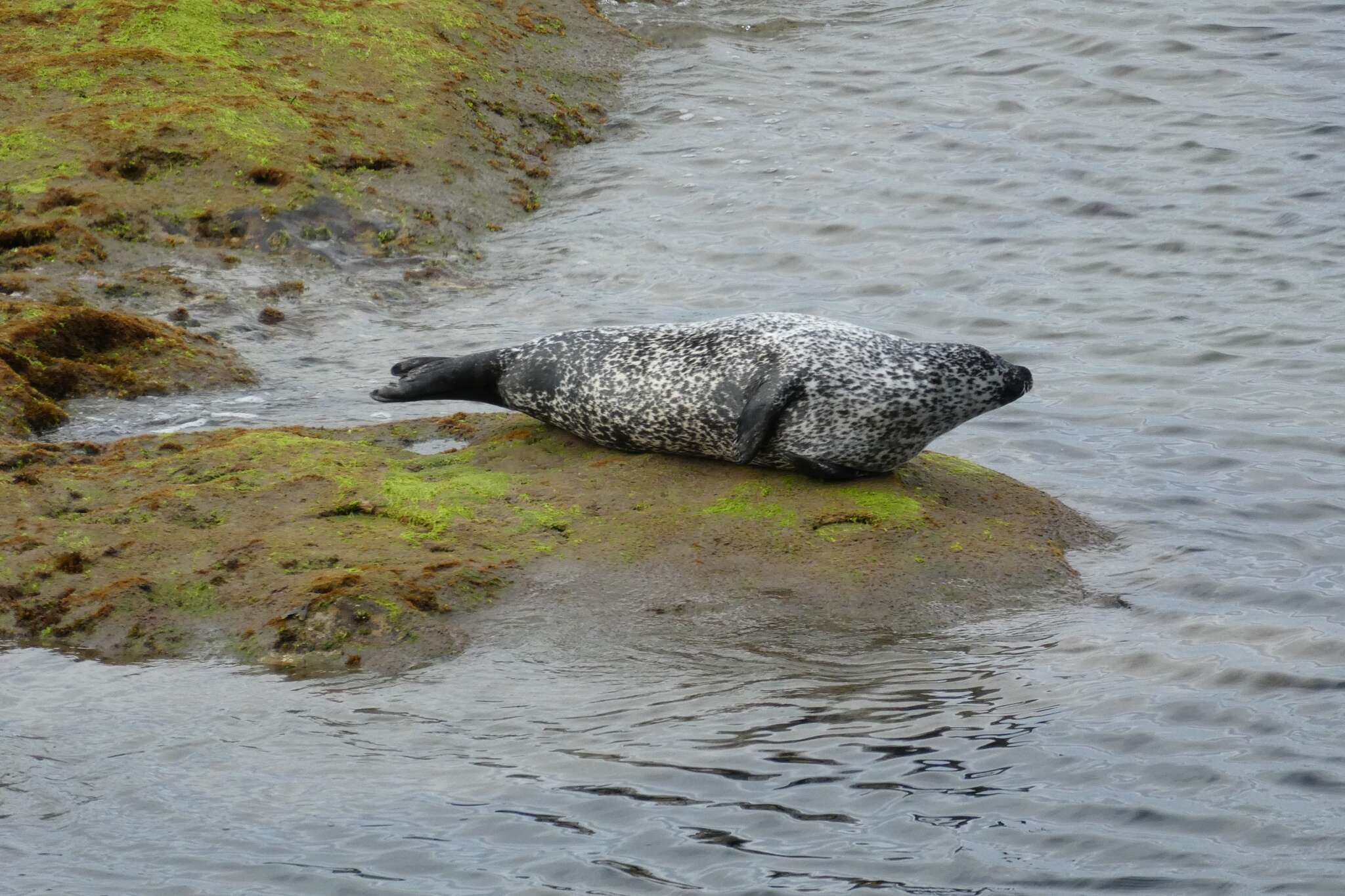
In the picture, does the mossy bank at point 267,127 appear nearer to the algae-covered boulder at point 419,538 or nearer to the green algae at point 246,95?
the green algae at point 246,95

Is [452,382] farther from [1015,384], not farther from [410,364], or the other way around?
[1015,384]

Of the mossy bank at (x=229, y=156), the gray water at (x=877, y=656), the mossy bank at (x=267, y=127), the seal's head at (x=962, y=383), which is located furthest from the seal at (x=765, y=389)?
the mossy bank at (x=267, y=127)

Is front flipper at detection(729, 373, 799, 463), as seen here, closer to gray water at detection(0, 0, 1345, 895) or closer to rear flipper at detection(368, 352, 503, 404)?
gray water at detection(0, 0, 1345, 895)

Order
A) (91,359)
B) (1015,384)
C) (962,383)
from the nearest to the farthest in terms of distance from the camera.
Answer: (962,383) < (1015,384) < (91,359)

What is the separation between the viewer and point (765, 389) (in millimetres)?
6508

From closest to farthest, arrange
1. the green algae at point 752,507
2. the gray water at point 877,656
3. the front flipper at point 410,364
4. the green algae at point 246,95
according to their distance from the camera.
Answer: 1. the gray water at point 877,656
2. the green algae at point 752,507
3. the front flipper at point 410,364
4. the green algae at point 246,95

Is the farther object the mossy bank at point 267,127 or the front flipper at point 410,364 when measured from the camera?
the mossy bank at point 267,127

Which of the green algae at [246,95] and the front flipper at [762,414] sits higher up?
the green algae at [246,95]

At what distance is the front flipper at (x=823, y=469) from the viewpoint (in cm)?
651

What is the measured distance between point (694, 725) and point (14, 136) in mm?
7614

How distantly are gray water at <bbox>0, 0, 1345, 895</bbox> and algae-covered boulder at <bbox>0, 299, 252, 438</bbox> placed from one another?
0.70 ft

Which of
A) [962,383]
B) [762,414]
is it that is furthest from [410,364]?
[962,383]

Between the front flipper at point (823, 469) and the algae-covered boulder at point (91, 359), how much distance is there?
3.44m

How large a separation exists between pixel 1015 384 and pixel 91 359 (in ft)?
15.4
